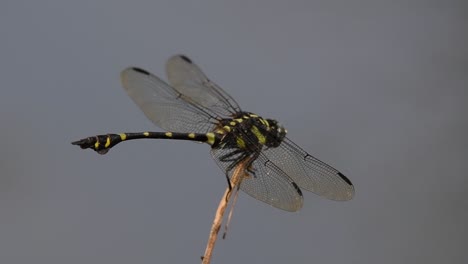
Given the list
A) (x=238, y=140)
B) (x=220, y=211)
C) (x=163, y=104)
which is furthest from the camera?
(x=163, y=104)

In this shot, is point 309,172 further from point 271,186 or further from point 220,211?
point 220,211

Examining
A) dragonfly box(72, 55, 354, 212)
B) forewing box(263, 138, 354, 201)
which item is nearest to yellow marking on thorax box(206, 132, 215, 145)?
dragonfly box(72, 55, 354, 212)

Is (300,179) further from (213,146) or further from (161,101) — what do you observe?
(161,101)

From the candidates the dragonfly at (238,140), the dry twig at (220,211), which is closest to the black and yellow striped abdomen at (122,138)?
the dragonfly at (238,140)

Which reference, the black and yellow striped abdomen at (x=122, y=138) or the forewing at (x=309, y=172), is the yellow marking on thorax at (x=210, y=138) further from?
the forewing at (x=309, y=172)

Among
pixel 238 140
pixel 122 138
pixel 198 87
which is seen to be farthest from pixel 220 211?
pixel 198 87

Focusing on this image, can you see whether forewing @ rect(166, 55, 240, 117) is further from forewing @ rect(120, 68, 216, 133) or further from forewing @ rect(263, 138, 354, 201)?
forewing @ rect(263, 138, 354, 201)
